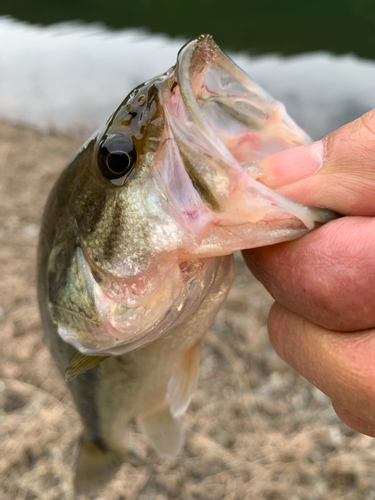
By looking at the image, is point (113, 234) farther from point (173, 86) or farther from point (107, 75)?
point (107, 75)

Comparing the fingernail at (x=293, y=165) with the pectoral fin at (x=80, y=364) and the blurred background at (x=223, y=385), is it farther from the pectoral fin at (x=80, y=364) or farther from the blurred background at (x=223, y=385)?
the blurred background at (x=223, y=385)

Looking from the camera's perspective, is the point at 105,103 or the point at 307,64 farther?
the point at 105,103

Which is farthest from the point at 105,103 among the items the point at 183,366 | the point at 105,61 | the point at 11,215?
the point at 183,366

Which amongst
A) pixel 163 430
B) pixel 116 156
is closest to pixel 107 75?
pixel 163 430

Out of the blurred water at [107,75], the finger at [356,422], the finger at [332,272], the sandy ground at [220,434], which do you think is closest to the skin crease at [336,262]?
the finger at [332,272]

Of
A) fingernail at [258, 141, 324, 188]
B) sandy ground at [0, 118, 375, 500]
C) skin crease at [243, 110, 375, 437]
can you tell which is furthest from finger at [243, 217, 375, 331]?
sandy ground at [0, 118, 375, 500]

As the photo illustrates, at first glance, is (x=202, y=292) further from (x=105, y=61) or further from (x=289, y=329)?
(x=105, y=61)
